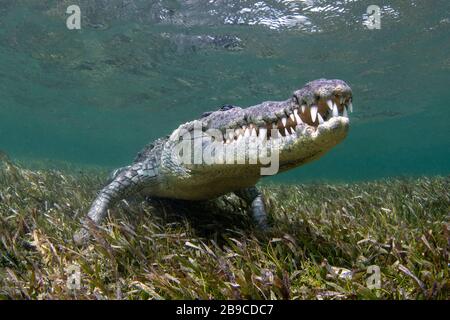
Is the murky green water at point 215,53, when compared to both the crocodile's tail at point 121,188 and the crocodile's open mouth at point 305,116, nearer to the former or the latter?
the crocodile's tail at point 121,188

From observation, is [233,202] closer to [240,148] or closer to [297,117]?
[240,148]

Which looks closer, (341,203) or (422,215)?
(422,215)

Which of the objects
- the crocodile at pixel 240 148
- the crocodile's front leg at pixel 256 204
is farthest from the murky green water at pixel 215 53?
the crocodile at pixel 240 148

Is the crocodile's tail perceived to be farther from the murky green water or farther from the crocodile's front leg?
the murky green water

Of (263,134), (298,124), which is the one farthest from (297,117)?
(263,134)

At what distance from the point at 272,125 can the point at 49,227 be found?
286 cm

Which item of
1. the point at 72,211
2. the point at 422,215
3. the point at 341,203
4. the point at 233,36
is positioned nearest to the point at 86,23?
the point at 233,36

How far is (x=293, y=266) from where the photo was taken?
2922 millimetres

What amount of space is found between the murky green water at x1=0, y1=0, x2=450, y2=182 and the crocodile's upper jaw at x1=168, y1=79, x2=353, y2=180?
1014 centimetres

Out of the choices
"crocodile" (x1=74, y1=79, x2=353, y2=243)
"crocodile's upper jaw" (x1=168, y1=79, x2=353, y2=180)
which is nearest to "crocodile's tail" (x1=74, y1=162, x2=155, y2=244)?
"crocodile" (x1=74, y1=79, x2=353, y2=243)

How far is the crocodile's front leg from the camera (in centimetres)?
430

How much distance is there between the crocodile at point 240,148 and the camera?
271 centimetres
